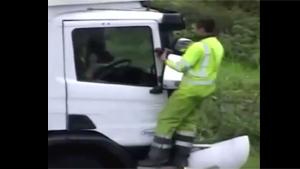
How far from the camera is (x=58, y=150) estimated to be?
6.58 meters

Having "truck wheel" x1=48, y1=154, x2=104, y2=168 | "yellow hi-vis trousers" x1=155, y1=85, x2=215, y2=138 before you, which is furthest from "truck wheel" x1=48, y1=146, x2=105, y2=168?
"yellow hi-vis trousers" x1=155, y1=85, x2=215, y2=138

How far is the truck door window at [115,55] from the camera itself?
21.8 ft

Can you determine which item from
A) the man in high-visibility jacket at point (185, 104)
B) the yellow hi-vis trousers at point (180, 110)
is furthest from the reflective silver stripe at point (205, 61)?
the yellow hi-vis trousers at point (180, 110)

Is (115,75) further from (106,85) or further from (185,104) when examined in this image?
(185,104)

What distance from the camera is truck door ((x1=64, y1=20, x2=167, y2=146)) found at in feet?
21.7

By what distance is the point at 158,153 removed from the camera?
676 centimetres

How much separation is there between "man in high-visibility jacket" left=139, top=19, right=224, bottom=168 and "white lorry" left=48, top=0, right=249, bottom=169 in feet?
0.37

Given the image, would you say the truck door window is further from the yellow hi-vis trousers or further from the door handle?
the yellow hi-vis trousers

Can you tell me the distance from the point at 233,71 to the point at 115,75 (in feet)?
22.6

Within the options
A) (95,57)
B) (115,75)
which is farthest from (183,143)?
(95,57)

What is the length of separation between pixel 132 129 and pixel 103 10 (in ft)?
3.54
